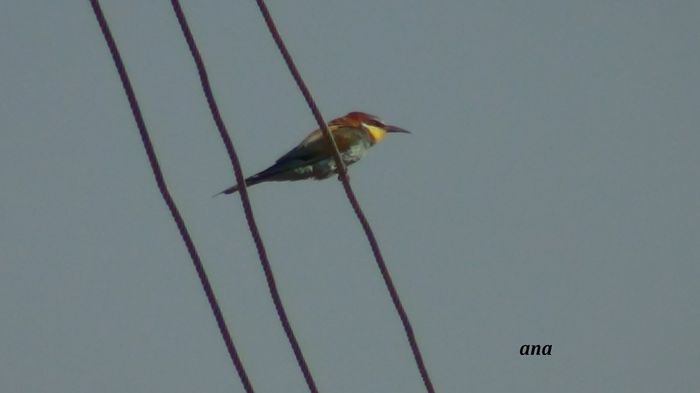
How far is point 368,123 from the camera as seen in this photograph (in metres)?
8.05

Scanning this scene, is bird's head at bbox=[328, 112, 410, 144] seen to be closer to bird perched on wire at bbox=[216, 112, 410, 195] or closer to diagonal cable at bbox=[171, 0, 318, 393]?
bird perched on wire at bbox=[216, 112, 410, 195]

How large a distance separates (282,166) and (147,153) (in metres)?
4.13

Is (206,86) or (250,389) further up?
(206,86)

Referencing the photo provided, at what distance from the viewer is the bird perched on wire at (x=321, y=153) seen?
23.8 feet

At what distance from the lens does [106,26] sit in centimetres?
304

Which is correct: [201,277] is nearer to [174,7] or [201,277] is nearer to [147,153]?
[147,153]

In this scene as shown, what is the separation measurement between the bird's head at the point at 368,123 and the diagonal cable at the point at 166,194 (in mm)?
4636

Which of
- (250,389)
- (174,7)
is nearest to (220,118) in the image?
(174,7)

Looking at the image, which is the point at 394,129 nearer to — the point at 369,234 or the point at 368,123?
the point at 368,123

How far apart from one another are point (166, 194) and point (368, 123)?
4.91 metres

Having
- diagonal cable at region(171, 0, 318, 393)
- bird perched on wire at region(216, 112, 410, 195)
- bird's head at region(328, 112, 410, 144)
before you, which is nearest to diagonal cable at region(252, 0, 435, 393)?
diagonal cable at region(171, 0, 318, 393)

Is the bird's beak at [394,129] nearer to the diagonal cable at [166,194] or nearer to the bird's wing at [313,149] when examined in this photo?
the bird's wing at [313,149]

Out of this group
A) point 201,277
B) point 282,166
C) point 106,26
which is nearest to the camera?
point 106,26

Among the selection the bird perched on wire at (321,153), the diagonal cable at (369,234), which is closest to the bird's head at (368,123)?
the bird perched on wire at (321,153)
